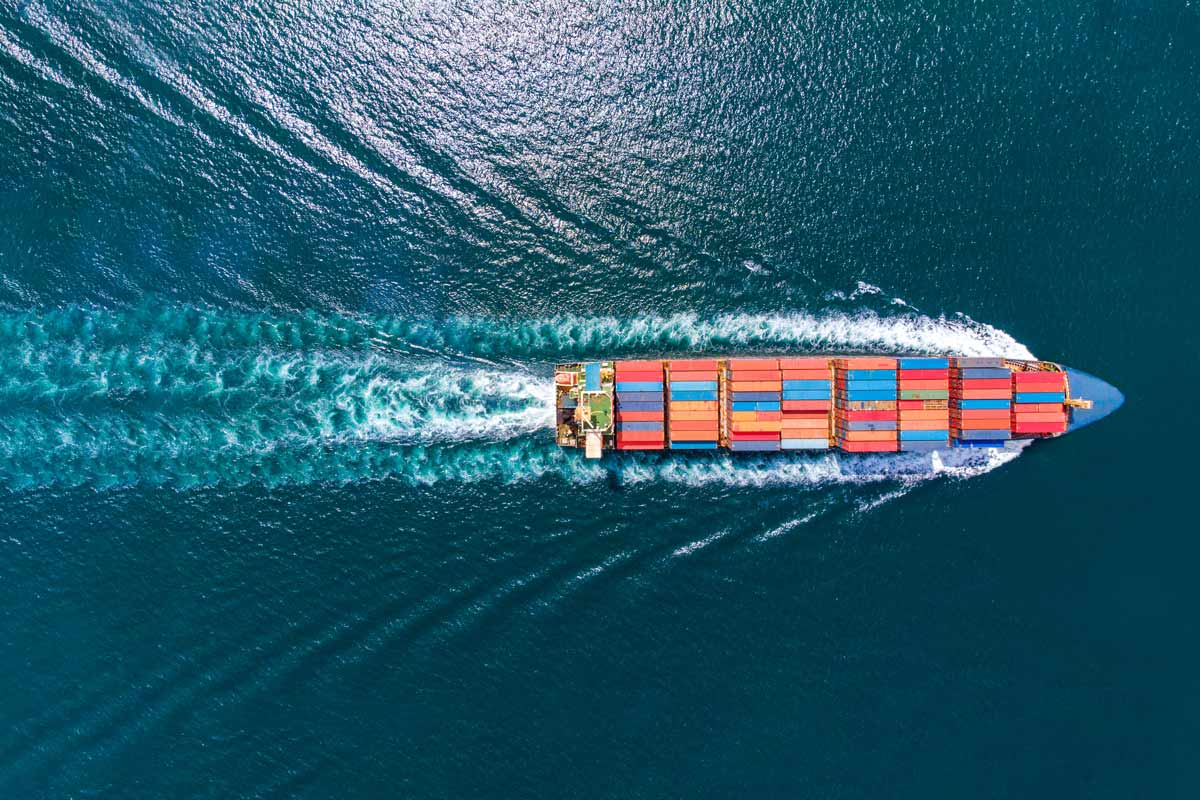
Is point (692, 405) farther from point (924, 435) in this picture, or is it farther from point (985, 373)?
point (985, 373)

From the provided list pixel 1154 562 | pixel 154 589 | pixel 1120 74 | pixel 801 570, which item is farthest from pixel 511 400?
pixel 1120 74

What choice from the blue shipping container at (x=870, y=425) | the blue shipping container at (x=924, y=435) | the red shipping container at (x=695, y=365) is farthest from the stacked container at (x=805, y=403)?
the blue shipping container at (x=924, y=435)

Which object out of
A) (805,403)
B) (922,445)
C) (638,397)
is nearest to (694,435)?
(638,397)

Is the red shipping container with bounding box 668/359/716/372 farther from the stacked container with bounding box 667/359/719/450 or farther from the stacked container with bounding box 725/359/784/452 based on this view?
the stacked container with bounding box 725/359/784/452

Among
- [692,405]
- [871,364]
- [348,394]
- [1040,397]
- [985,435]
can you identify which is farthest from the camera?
[348,394]

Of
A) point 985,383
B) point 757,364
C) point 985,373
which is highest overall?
point 757,364

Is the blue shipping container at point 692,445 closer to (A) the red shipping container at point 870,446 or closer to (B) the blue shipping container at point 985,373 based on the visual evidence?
(A) the red shipping container at point 870,446

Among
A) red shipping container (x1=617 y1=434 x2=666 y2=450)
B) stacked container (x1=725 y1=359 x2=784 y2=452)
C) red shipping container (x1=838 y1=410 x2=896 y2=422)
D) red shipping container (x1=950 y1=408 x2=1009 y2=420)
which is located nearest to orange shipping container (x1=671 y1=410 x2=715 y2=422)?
stacked container (x1=725 y1=359 x2=784 y2=452)
